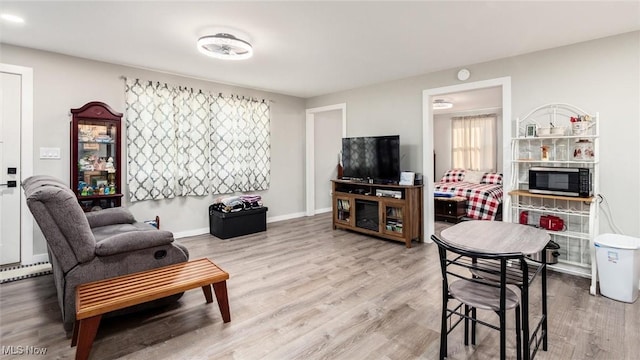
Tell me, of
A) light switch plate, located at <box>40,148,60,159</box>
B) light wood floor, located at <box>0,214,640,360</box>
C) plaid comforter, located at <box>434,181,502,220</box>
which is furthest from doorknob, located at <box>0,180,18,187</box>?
plaid comforter, located at <box>434,181,502,220</box>

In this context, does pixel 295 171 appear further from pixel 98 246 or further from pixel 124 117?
pixel 98 246

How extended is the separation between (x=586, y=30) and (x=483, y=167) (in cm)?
515

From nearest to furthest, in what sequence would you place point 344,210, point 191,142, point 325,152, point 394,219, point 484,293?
point 484,293 → point 394,219 → point 191,142 → point 344,210 → point 325,152

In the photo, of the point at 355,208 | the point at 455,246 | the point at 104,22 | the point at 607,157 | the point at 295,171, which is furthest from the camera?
the point at 295,171

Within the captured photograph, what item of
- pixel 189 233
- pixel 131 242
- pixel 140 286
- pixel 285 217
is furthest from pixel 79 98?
pixel 285 217

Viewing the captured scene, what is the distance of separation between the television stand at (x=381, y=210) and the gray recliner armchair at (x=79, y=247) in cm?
295

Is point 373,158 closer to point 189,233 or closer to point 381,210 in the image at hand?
point 381,210

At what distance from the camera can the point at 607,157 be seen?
10.3 feet

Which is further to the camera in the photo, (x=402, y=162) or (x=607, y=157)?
(x=402, y=162)

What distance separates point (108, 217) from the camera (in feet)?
11.4

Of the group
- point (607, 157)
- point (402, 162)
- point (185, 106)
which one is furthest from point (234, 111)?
point (607, 157)

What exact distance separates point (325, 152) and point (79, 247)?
5469 mm

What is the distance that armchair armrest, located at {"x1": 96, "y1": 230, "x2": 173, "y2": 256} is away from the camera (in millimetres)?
2230

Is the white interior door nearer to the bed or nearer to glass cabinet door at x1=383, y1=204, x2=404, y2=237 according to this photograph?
glass cabinet door at x1=383, y1=204, x2=404, y2=237
